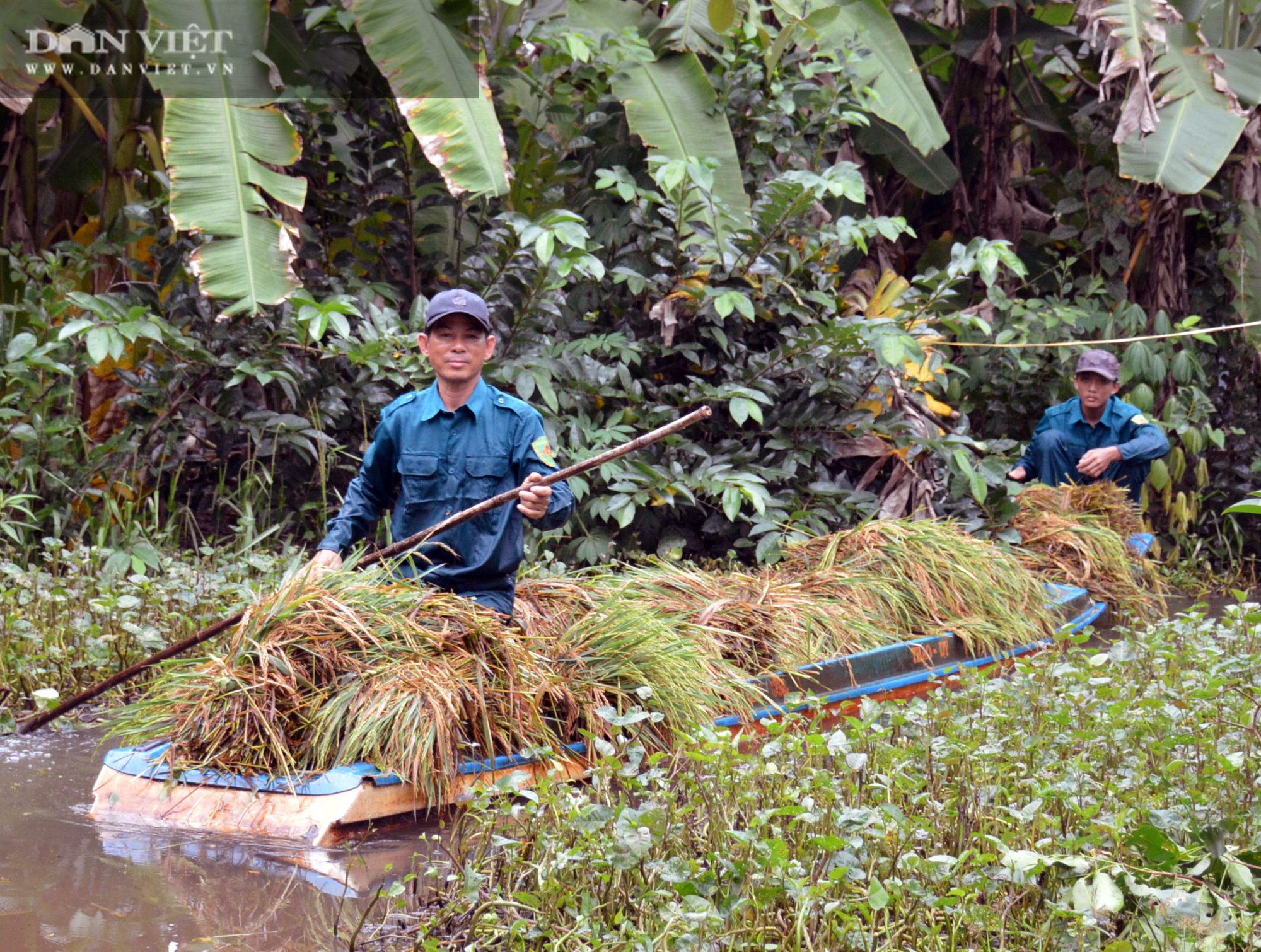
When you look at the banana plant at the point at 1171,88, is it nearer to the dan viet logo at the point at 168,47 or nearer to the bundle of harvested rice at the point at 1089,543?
the bundle of harvested rice at the point at 1089,543

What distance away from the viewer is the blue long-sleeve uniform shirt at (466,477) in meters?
4.61

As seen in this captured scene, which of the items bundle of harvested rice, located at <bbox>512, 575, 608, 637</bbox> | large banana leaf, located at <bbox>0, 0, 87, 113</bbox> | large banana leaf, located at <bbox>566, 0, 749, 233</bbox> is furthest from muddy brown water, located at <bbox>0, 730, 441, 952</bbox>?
large banana leaf, located at <bbox>566, 0, 749, 233</bbox>

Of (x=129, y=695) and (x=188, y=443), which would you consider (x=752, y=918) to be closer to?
(x=129, y=695)

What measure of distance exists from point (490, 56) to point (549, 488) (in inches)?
181

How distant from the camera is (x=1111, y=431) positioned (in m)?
8.50

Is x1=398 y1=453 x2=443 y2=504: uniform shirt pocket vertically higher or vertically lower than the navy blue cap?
lower

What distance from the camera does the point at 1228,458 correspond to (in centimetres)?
1095

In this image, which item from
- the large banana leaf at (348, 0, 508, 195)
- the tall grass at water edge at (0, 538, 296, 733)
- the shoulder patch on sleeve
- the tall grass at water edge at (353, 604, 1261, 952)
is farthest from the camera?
the large banana leaf at (348, 0, 508, 195)

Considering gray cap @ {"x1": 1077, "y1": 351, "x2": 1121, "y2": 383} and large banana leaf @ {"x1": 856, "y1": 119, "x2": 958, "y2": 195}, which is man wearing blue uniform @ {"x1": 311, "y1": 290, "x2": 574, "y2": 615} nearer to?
gray cap @ {"x1": 1077, "y1": 351, "x2": 1121, "y2": 383}

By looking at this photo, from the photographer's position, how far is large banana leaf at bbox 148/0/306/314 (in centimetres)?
593

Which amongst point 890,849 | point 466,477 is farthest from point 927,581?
point 890,849

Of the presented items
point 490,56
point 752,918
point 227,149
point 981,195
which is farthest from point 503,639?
point 981,195

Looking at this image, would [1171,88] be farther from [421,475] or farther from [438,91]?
[421,475]

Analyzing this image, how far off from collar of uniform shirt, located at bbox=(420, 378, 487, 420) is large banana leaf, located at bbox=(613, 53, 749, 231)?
109 inches
